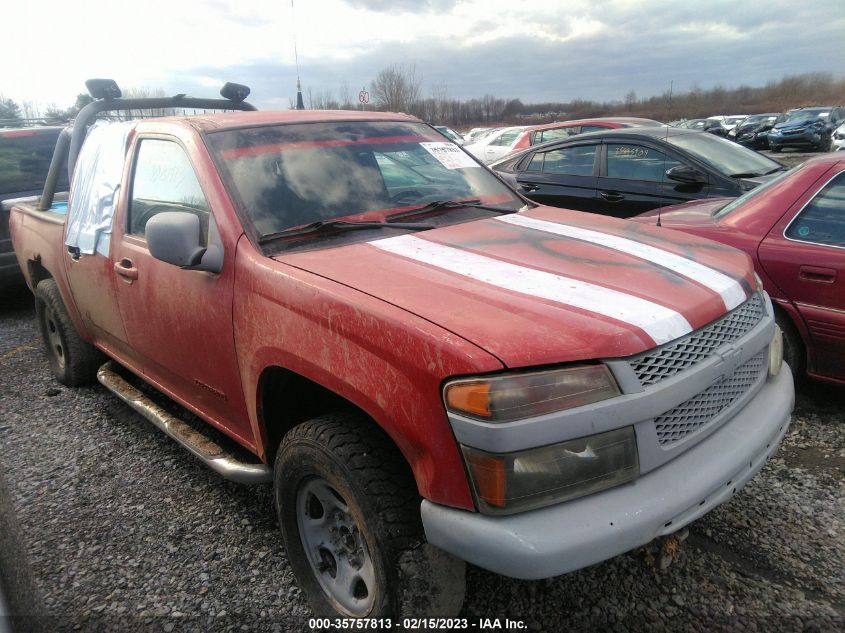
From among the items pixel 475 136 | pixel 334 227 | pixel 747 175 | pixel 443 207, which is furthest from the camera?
pixel 475 136

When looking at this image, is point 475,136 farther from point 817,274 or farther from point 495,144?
point 817,274

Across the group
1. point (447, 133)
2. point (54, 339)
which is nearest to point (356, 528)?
point (54, 339)

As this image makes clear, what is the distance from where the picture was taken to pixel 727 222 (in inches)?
147

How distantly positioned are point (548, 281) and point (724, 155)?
16.5 ft

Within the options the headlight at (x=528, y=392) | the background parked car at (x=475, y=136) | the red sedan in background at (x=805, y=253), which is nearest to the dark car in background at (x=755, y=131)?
the background parked car at (x=475, y=136)

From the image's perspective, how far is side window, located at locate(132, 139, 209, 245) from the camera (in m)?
2.62

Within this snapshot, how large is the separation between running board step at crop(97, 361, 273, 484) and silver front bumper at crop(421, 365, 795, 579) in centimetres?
104

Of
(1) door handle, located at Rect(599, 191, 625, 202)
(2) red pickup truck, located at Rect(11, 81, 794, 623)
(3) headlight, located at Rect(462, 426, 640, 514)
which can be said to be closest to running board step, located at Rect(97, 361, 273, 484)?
(2) red pickup truck, located at Rect(11, 81, 794, 623)

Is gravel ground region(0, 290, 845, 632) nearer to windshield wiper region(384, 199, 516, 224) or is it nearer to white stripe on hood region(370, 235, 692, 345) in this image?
white stripe on hood region(370, 235, 692, 345)

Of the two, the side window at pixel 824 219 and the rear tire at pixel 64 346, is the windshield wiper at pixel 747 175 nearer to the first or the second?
the side window at pixel 824 219

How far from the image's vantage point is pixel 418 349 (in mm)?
1638

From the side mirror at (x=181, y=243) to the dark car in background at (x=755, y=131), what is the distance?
26.0 meters

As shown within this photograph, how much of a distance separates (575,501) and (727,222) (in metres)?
2.79

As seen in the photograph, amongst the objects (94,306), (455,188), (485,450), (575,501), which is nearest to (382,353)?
(485,450)
